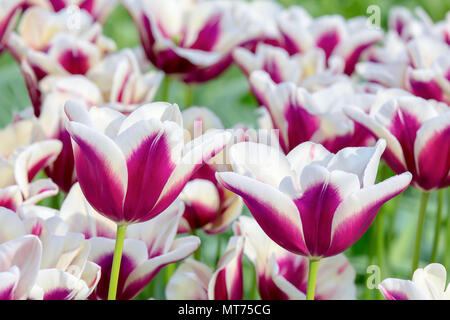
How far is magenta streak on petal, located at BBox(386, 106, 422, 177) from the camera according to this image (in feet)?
1.93

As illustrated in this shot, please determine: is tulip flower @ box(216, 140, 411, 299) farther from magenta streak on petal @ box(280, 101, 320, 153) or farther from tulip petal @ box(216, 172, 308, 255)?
magenta streak on petal @ box(280, 101, 320, 153)

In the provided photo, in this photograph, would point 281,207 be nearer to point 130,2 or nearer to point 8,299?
point 8,299

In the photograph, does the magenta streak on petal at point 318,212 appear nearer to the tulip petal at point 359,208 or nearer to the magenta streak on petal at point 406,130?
the tulip petal at point 359,208

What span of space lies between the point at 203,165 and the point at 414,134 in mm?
153

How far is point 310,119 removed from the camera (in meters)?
0.64

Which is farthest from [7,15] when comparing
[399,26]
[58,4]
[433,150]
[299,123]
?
[399,26]

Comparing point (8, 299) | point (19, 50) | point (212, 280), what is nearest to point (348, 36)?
point (19, 50)

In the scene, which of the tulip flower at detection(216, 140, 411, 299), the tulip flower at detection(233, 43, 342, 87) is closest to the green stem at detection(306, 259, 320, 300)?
the tulip flower at detection(216, 140, 411, 299)

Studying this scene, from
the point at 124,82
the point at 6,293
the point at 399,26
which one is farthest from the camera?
the point at 399,26

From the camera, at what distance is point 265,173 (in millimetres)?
491

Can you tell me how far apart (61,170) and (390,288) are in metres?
0.30

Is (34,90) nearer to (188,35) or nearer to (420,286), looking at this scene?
(188,35)

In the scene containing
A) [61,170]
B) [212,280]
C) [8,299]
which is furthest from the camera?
[61,170]

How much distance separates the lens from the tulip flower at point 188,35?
90cm
